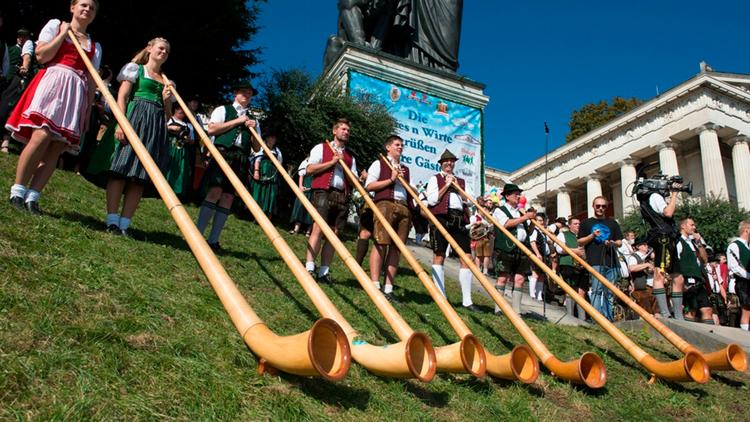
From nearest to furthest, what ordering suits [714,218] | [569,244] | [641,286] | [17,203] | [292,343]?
[292,343]
[17,203]
[641,286]
[569,244]
[714,218]

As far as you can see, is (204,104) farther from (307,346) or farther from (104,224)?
(307,346)

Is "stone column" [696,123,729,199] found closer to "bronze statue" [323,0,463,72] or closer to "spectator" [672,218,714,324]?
"bronze statue" [323,0,463,72]

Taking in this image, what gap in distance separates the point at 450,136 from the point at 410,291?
10.4 m

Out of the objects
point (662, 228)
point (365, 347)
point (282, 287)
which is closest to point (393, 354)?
point (365, 347)

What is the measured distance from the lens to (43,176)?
16.3 feet

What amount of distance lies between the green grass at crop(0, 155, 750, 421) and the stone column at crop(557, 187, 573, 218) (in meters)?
41.7

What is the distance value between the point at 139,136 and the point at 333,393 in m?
3.54

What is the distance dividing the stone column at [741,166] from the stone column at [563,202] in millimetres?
12208

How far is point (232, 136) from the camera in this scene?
21.1 feet

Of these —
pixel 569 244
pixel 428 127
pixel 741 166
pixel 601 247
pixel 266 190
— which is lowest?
pixel 601 247

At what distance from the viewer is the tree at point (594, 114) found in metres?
46.7

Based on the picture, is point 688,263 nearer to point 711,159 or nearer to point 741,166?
point 711,159

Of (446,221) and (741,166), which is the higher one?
(741,166)

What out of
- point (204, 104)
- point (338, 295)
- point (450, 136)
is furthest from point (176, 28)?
point (338, 295)
